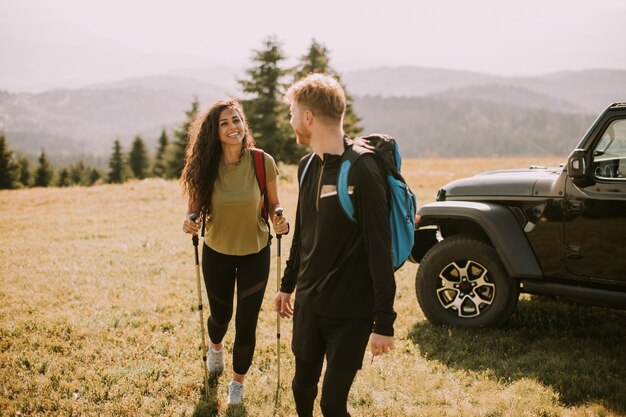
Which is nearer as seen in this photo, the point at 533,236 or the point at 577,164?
the point at 577,164

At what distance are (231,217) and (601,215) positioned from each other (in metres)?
3.73

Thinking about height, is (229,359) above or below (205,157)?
below

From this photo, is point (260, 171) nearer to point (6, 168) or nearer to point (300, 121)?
point (300, 121)

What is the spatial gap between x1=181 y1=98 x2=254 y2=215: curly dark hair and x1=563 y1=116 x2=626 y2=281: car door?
3540mm

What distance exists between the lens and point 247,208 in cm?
433

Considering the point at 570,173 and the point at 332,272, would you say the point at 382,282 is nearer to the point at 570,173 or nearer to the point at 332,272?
the point at 332,272

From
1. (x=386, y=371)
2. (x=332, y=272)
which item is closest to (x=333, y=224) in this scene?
(x=332, y=272)

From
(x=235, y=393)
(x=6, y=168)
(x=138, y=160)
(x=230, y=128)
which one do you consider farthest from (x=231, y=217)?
(x=138, y=160)

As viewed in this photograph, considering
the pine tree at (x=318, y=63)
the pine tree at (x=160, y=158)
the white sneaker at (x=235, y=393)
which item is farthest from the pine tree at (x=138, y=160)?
the white sneaker at (x=235, y=393)

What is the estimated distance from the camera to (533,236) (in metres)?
5.36

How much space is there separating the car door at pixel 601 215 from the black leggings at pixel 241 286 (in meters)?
3.28

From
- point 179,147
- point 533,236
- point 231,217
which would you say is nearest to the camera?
point 231,217

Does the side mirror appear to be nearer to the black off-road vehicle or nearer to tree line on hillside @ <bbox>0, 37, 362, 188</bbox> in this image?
the black off-road vehicle

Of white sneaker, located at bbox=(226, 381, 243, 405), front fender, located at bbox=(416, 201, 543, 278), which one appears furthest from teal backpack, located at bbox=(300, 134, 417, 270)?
front fender, located at bbox=(416, 201, 543, 278)
